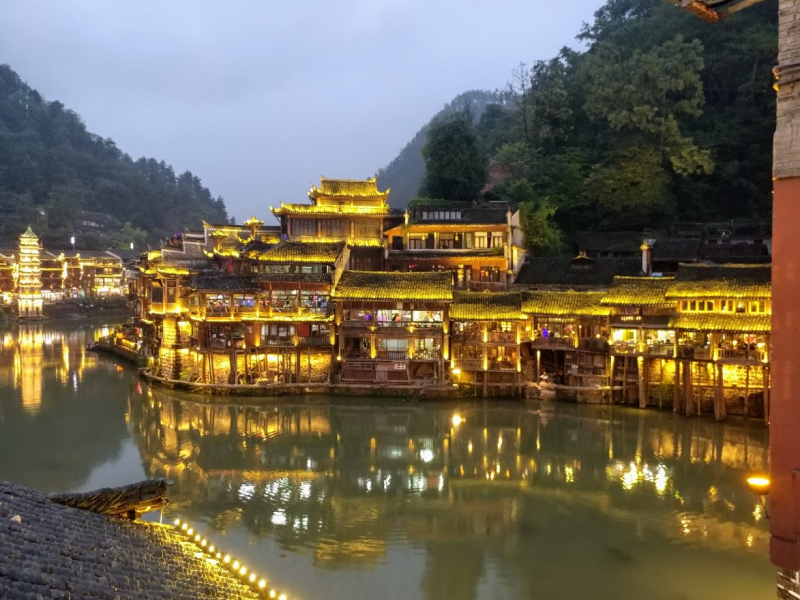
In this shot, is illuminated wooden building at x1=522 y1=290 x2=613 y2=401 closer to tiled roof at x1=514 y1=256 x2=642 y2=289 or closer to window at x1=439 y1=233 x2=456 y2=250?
tiled roof at x1=514 y1=256 x2=642 y2=289

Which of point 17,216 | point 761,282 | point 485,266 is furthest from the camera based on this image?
point 17,216

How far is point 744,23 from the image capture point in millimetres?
43594

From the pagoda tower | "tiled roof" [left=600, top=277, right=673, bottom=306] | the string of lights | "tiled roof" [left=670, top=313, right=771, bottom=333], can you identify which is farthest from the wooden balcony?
the pagoda tower

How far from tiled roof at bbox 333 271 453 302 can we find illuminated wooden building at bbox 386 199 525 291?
686 centimetres

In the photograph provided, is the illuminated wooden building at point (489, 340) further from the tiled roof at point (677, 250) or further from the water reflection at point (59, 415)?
the water reflection at point (59, 415)

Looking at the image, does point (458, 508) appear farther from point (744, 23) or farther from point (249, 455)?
point (744, 23)

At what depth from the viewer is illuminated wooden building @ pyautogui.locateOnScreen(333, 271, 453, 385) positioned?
30.2 metres

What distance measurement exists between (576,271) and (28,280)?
59480 millimetres

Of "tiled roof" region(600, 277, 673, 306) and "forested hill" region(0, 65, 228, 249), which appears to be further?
"forested hill" region(0, 65, 228, 249)

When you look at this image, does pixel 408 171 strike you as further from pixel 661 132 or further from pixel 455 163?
pixel 661 132

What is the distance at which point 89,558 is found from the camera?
7266 mm

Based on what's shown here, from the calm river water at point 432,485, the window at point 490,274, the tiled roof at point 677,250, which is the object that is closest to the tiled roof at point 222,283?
the calm river water at point 432,485

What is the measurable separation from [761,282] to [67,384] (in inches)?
1414

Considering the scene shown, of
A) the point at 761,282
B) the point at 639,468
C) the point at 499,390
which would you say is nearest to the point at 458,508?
the point at 639,468
